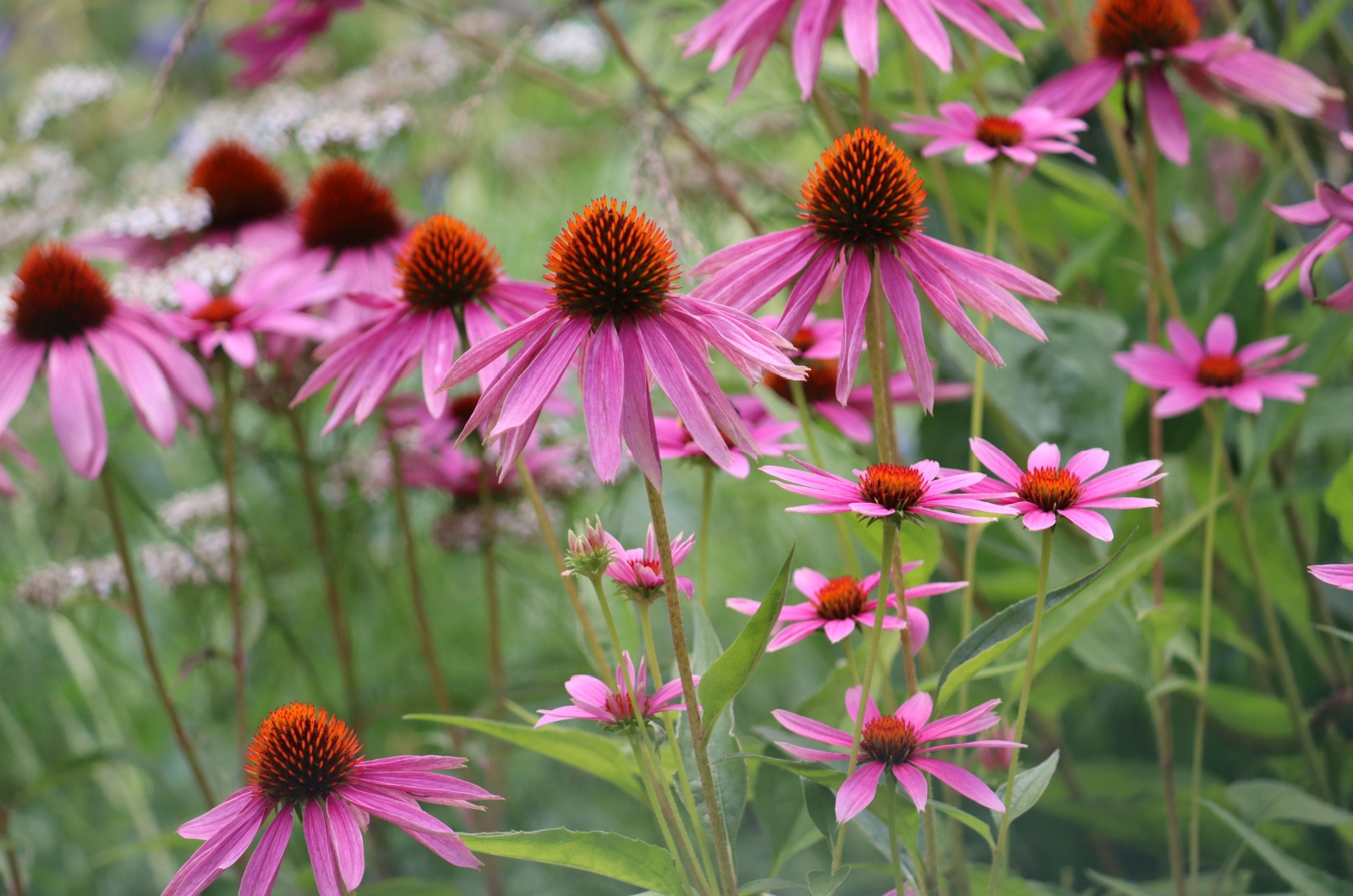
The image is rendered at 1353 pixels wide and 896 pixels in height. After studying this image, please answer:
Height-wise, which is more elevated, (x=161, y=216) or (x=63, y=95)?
(x=63, y=95)

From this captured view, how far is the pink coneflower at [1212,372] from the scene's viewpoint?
620 mm

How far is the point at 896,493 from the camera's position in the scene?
1.33 feet

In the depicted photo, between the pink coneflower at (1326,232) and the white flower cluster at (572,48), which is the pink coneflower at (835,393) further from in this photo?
the white flower cluster at (572,48)

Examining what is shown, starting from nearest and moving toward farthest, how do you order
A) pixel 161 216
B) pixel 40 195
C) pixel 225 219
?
pixel 161 216, pixel 225 219, pixel 40 195

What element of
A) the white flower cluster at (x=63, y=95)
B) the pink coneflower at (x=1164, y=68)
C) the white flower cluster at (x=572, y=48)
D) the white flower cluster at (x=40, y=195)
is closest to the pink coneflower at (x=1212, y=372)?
the pink coneflower at (x=1164, y=68)

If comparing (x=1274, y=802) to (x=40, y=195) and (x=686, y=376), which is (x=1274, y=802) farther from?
(x=40, y=195)

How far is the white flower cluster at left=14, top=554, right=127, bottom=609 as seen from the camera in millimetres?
826

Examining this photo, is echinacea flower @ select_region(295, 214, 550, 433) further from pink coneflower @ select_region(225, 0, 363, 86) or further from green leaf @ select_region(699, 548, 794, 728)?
pink coneflower @ select_region(225, 0, 363, 86)

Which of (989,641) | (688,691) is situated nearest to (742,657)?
(688,691)

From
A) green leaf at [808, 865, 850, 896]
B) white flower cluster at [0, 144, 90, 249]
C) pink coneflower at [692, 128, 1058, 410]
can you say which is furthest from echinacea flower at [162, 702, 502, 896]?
white flower cluster at [0, 144, 90, 249]

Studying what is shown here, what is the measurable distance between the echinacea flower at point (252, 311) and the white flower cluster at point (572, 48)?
71cm

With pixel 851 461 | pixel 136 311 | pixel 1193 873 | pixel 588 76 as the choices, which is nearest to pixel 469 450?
pixel 136 311

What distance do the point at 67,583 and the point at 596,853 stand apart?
59cm

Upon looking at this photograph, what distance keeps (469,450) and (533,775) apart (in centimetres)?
44
